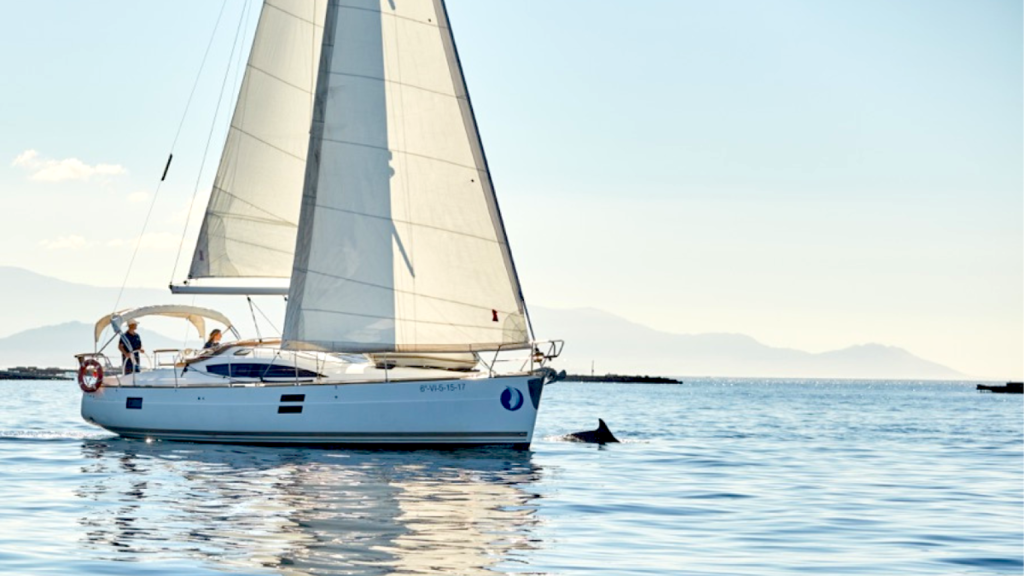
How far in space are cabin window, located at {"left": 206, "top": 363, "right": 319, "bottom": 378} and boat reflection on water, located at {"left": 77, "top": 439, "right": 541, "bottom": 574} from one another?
6.34 ft

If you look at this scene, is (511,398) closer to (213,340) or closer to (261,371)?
(261,371)

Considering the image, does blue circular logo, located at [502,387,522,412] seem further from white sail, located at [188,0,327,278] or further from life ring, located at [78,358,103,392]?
life ring, located at [78,358,103,392]

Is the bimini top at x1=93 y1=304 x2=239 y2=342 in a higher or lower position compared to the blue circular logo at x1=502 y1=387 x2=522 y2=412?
higher

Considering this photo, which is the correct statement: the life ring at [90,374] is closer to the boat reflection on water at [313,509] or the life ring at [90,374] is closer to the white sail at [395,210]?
the boat reflection on water at [313,509]

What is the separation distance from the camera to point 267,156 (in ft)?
116

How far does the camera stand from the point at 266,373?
32250mm

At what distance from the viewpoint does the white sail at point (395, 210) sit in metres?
31.6

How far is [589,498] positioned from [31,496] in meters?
9.38

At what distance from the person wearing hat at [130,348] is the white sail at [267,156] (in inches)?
99.2

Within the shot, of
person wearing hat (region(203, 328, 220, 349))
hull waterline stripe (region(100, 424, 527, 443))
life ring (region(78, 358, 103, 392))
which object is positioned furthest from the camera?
person wearing hat (region(203, 328, 220, 349))

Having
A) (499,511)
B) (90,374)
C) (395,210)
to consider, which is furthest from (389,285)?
(499,511)

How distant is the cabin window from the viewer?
105 ft

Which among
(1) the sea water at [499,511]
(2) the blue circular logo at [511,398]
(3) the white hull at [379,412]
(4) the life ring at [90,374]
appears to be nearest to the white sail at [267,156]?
(4) the life ring at [90,374]

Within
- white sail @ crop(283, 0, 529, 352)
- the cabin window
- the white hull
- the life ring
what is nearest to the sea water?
the white hull
